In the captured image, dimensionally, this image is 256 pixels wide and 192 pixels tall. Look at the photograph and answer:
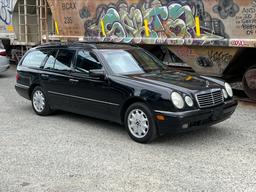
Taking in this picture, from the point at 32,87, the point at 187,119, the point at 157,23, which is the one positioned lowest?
the point at 32,87

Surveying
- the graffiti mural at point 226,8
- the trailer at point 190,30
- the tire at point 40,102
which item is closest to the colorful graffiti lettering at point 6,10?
the trailer at point 190,30

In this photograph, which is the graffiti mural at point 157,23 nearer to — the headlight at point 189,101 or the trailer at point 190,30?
the trailer at point 190,30

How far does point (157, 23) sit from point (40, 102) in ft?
13.3

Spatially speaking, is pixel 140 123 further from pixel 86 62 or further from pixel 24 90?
pixel 24 90

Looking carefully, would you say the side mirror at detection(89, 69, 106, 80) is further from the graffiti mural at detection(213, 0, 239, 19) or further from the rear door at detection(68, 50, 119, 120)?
the graffiti mural at detection(213, 0, 239, 19)

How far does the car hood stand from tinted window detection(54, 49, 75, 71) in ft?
4.86

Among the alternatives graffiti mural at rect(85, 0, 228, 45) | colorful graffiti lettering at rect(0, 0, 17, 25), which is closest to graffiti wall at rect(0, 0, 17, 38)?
colorful graffiti lettering at rect(0, 0, 17, 25)

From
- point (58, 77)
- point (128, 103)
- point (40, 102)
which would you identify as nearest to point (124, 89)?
point (128, 103)

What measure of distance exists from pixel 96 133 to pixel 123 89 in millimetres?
1002

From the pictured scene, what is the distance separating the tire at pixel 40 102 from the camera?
808cm

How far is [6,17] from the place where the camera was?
57.9 ft

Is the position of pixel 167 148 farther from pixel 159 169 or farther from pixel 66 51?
pixel 66 51

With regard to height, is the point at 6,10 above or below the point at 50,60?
above

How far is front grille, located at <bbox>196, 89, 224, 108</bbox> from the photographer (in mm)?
6012
